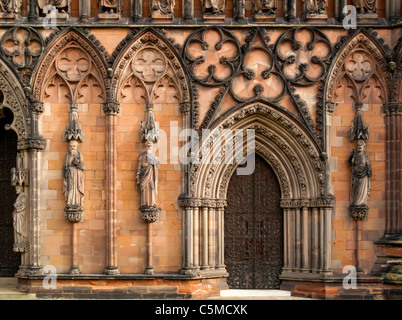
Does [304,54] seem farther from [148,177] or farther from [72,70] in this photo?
[72,70]

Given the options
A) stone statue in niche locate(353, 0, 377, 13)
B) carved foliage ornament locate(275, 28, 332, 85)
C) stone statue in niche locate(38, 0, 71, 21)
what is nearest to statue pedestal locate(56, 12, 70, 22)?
stone statue in niche locate(38, 0, 71, 21)

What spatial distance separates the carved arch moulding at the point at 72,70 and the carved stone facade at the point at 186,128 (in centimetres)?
3

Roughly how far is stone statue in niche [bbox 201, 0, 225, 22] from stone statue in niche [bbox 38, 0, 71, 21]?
3295mm

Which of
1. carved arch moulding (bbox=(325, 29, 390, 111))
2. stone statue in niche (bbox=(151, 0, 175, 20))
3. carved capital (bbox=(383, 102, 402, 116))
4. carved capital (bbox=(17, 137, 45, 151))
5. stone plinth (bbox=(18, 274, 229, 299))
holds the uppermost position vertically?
stone statue in niche (bbox=(151, 0, 175, 20))

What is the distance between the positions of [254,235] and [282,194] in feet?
4.08

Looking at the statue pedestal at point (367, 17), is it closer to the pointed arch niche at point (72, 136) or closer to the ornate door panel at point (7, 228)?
the pointed arch niche at point (72, 136)

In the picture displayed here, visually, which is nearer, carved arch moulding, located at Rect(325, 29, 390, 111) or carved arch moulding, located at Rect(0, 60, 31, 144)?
carved arch moulding, located at Rect(0, 60, 31, 144)

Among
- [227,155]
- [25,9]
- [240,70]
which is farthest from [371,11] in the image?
[25,9]

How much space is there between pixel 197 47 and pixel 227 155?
9.01ft

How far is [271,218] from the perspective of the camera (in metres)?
19.7

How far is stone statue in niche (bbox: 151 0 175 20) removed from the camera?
752 inches

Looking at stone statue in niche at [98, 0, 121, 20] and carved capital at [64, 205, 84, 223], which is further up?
stone statue in niche at [98, 0, 121, 20]

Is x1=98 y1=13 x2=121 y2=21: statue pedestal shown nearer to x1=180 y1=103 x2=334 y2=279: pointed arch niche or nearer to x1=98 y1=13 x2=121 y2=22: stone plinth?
x1=98 y1=13 x2=121 y2=22: stone plinth

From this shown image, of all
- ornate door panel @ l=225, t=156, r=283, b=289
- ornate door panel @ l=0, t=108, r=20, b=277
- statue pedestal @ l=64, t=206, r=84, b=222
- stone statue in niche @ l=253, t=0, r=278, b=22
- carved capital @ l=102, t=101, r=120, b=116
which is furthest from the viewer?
ornate door panel @ l=0, t=108, r=20, b=277
